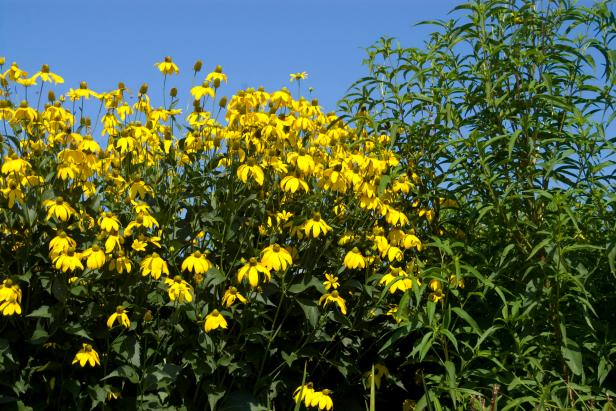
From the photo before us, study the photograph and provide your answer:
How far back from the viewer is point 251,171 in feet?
10.2

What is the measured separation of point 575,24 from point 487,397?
161 centimetres

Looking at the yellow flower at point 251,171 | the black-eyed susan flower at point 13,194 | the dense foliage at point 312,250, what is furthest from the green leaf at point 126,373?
the yellow flower at point 251,171

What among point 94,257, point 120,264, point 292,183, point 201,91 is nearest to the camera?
point 94,257

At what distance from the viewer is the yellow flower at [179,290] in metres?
2.83

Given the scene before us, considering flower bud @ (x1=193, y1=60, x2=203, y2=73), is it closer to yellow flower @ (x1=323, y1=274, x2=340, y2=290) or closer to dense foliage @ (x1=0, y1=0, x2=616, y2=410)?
dense foliage @ (x1=0, y1=0, x2=616, y2=410)

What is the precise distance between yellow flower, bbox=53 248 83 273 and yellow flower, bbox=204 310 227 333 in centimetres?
49

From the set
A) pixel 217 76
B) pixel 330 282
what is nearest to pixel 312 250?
pixel 330 282

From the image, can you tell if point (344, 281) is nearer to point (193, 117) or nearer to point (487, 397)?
point (487, 397)

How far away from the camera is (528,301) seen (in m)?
2.99

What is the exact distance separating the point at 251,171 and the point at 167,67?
0.79m

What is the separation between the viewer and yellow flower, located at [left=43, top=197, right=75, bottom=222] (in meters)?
2.90

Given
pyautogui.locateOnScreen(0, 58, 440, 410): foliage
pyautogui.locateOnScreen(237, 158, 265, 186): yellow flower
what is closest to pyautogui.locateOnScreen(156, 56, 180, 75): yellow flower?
pyautogui.locateOnScreen(0, 58, 440, 410): foliage

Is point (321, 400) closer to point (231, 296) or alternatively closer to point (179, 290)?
point (231, 296)

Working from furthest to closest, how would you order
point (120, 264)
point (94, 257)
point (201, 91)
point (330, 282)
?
point (201, 91) → point (330, 282) → point (120, 264) → point (94, 257)
